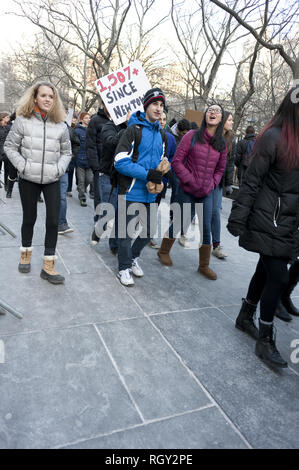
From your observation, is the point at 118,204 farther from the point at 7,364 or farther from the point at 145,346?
the point at 7,364

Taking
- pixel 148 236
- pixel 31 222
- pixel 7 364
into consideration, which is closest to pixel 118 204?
pixel 148 236

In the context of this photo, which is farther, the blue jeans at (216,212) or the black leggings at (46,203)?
the blue jeans at (216,212)

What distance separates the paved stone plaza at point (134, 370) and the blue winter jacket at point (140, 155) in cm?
102

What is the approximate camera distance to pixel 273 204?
2.52m

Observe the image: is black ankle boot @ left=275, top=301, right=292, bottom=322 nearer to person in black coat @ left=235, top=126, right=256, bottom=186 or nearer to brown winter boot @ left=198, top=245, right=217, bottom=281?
brown winter boot @ left=198, top=245, right=217, bottom=281

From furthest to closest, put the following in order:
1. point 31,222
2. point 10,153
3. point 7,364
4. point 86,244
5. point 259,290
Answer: point 86,244, point 31,222, point 10,153, point 259,290, point 7,364

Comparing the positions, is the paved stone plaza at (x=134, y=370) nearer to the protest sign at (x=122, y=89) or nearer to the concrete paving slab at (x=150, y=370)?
the concrete paving slab at (x=150, y=370)

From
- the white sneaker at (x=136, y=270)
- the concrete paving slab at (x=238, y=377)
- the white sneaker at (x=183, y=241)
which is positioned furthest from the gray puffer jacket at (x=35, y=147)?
the white sneaker at (x=183, y=241)

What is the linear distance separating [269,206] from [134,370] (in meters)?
1.50

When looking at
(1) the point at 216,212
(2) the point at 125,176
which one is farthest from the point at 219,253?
(2) the point at 125,176

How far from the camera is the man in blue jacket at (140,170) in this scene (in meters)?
3.39

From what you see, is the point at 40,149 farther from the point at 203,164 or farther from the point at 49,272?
the point at 203,164

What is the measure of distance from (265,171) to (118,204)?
1695 millimetres

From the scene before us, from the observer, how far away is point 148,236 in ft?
12.9
